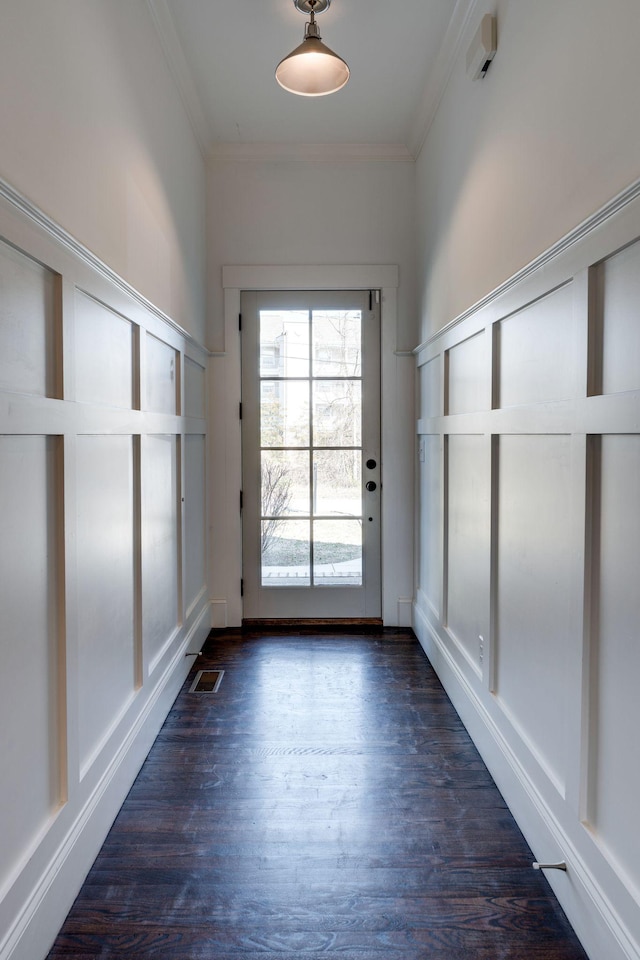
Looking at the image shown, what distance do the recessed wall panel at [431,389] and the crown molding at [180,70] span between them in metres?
1.68

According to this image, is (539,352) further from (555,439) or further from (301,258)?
(301,258)

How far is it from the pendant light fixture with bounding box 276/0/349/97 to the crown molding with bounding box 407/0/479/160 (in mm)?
487

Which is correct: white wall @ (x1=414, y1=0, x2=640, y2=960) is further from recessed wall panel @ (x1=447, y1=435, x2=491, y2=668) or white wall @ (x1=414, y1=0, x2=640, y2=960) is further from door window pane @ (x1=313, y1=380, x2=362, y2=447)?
door window pane @ (x1=313, y1=380, x2=362, y2=447)

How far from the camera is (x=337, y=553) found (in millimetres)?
3545

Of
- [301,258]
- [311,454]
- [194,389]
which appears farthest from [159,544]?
[301,258]

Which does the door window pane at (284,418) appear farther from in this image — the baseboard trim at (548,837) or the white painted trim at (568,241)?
the baseboard trim at (548,837)

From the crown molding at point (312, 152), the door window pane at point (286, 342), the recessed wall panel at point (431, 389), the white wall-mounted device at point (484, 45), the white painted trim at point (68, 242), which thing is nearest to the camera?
the white painted trim at point (68, 242)

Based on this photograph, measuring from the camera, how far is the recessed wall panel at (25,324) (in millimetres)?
1155

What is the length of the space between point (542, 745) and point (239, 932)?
34.6 inches

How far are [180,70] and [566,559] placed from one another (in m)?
2.56

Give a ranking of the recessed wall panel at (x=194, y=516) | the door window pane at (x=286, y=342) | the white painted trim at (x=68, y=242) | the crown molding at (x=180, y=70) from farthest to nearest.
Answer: the door window pane at (x=286, y=342)
the recessed wall panel at (x=194, y=516)
the crown molding at (x=180, y=70)
the white painted trim at (x=68, y=242)

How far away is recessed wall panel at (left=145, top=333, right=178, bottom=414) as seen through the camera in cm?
221

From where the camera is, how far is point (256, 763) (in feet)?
6.80

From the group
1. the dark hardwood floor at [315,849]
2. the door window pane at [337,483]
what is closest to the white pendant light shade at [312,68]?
the door window pane at [337,483]
